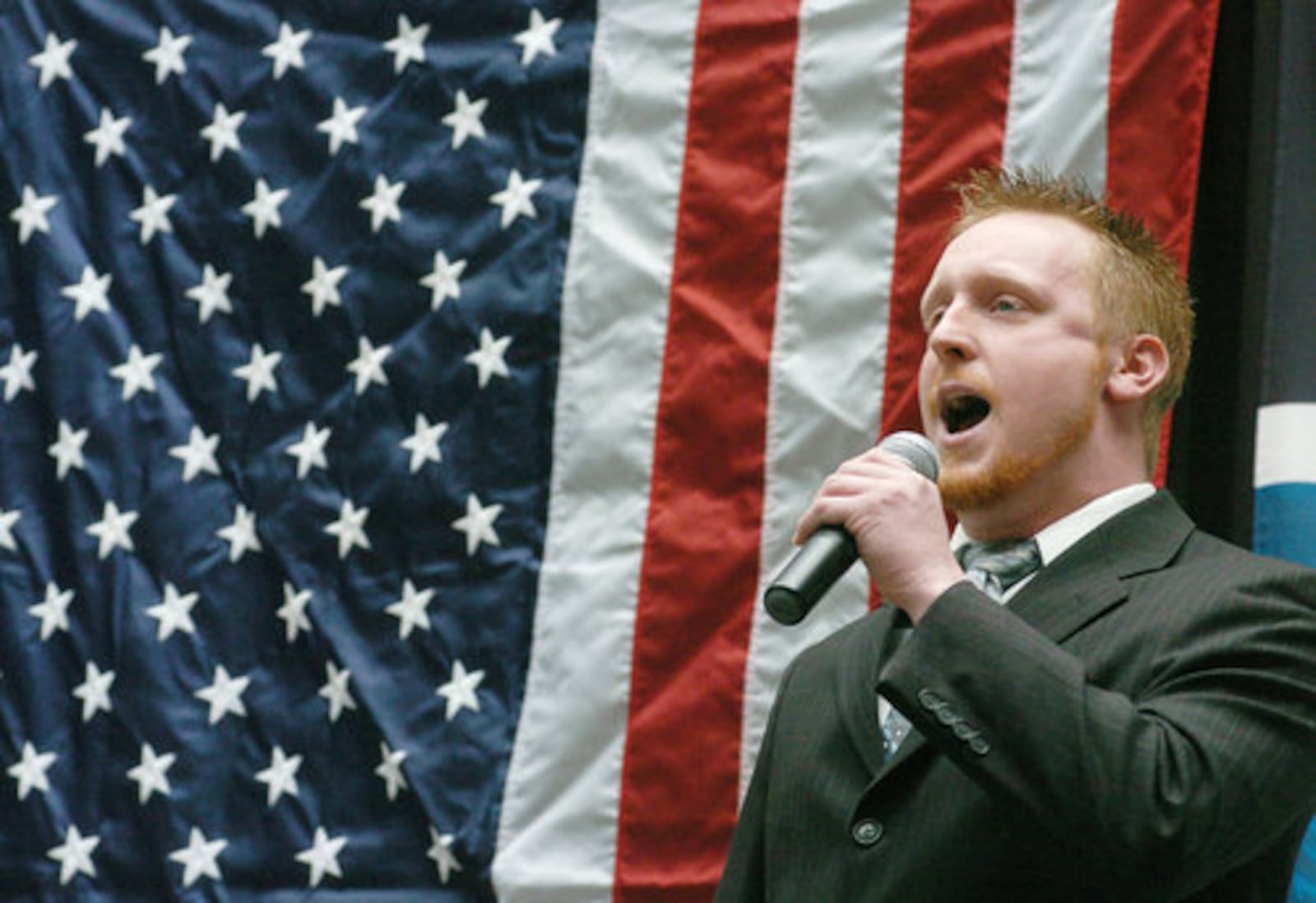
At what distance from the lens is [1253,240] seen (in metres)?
3.27

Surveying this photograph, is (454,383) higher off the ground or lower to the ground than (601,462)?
higher

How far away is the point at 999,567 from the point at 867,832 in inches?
13.1

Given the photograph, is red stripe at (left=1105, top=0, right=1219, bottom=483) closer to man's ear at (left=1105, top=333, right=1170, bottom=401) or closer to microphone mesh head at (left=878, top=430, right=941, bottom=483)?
man's ear at (left=1105, top=333, right=1170, bottom=401)

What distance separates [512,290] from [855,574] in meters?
0.84

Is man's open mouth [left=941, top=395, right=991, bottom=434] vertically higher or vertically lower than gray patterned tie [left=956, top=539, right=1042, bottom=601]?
higher

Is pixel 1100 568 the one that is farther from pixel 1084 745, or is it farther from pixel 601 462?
pixel 601 462

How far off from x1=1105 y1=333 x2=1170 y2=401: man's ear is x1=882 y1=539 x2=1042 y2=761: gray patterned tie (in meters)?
0.19

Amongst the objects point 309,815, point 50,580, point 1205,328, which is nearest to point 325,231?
point 50,580

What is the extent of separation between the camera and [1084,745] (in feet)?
4.98

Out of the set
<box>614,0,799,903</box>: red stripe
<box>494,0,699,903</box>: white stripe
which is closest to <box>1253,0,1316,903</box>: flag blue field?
<box>614,0,799,903</box>: red stripe

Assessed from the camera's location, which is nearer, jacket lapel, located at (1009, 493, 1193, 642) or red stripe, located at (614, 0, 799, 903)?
jacket lapel, located at (1009, 493, 1193, 642)

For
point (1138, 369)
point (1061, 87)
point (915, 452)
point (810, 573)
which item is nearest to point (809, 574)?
point (810, 573)

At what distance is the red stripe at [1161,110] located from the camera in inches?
128

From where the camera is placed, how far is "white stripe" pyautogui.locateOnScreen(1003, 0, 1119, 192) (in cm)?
331
